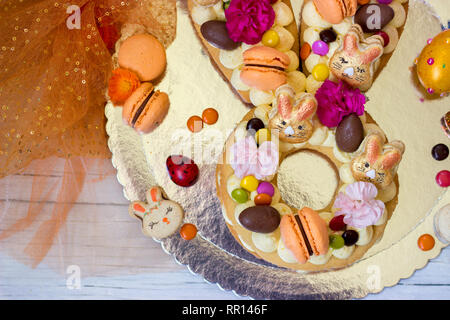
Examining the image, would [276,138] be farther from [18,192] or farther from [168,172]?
[18,192]

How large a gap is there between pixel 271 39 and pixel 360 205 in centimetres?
49

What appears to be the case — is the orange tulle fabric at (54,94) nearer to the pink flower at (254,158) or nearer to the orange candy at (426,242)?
the pink flower at (254,158)

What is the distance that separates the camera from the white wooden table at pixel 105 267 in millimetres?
1465

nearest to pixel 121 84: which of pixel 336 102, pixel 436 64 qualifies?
pixel 336 102

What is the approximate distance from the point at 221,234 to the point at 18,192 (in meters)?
0.62

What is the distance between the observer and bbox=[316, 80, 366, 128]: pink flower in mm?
1243

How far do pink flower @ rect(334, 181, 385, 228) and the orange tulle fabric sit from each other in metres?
0.68

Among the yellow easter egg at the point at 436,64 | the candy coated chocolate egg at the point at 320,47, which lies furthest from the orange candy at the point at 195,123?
the yellow easter egg at the point at 436,64

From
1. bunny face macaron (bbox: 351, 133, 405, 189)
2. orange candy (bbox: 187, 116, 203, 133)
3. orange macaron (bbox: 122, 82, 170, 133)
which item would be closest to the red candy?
bunny face macaron (bbox: 351, 133, 405, 189)

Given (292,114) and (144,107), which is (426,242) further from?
(144,107)

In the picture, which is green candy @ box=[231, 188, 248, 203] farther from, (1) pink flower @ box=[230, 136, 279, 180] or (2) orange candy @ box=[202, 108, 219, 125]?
(2) orange candy @ box=[202, 108, 219, 125]

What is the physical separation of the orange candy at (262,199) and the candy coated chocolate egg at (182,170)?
21cm

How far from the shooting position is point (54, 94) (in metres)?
1.33

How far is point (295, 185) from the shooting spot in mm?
1371
